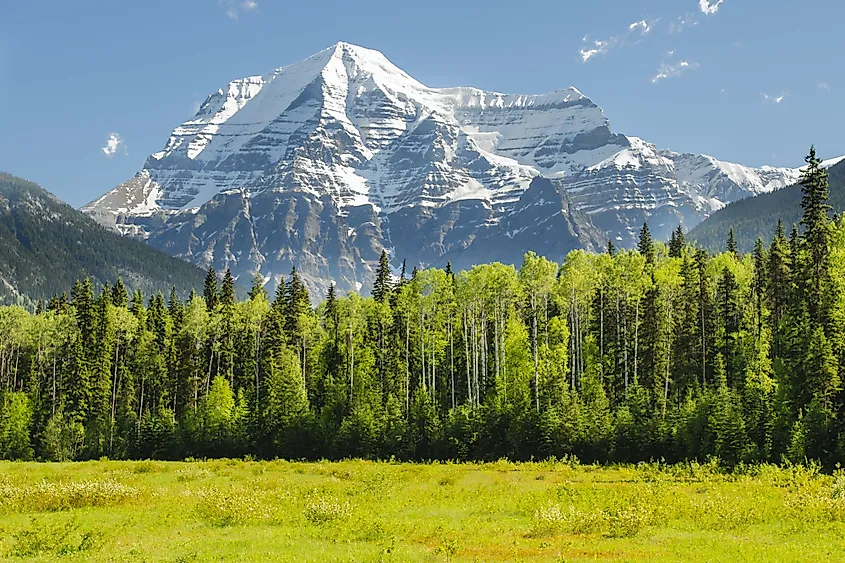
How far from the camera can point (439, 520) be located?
1439 inches

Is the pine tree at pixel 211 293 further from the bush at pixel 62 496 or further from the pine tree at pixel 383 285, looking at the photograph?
the bush at pixel 62 496

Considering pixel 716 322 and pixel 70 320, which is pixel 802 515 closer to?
pixel 716 322

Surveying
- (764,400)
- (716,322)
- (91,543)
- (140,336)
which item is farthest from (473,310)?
(91,543)

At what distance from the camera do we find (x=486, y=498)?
45094 millimetres

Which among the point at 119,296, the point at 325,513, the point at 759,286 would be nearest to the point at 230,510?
the point at 325,513

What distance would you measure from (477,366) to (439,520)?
57659mm

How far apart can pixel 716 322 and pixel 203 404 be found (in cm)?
6118

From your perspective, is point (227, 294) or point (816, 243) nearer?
point (816, 243)

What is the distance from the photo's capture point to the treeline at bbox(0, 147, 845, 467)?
65062mm

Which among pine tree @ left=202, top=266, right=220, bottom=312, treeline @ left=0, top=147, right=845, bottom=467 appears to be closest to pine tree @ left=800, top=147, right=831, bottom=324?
treeline @ left=0, top=147, right=845, bottom=467

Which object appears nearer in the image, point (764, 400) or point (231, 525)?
point (231, 525)

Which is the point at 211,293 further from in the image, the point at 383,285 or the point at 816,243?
the point at 816,243

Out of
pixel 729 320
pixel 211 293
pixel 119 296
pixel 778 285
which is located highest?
pixel 119 296

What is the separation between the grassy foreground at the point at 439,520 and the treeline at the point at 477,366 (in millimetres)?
16116
